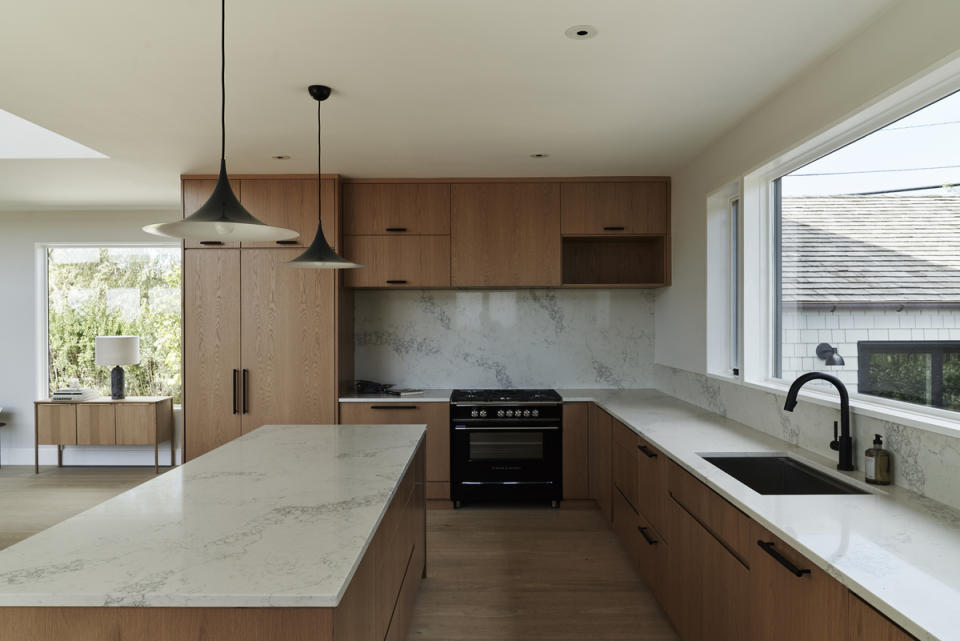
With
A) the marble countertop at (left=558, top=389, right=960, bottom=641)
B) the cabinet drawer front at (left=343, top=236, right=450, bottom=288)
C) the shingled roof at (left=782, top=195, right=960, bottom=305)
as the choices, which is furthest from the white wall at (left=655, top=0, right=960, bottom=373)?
the cabinet drawer front at (left=343, top=236, right=450, bottom=288)

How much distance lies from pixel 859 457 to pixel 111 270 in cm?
631

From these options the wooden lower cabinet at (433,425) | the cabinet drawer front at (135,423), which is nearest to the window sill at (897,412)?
the wooden lower cabinet at (433,425)

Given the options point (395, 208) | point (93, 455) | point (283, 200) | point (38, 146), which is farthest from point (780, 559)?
point (93, 455)

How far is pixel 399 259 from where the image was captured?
14.6 ft

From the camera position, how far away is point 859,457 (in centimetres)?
218

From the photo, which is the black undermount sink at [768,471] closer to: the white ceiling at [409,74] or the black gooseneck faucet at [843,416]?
the black gooseneck faucet at [843,416]

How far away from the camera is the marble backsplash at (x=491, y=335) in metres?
4.89

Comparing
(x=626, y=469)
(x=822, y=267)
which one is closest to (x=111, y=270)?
(x=626, y=469)

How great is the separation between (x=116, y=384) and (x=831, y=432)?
5.67m

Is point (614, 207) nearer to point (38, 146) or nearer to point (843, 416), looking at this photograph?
point (843, 416)

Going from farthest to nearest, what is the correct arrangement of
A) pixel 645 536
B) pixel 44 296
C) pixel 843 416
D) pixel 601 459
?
pixel 44 296 < pixel 601 459 < pixel 645 536 < pixel 843 416

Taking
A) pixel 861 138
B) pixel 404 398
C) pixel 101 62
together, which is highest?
pixel 101 62

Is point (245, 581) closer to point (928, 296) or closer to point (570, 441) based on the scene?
point (928, 296)

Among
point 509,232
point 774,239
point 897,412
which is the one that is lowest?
point 897,412
